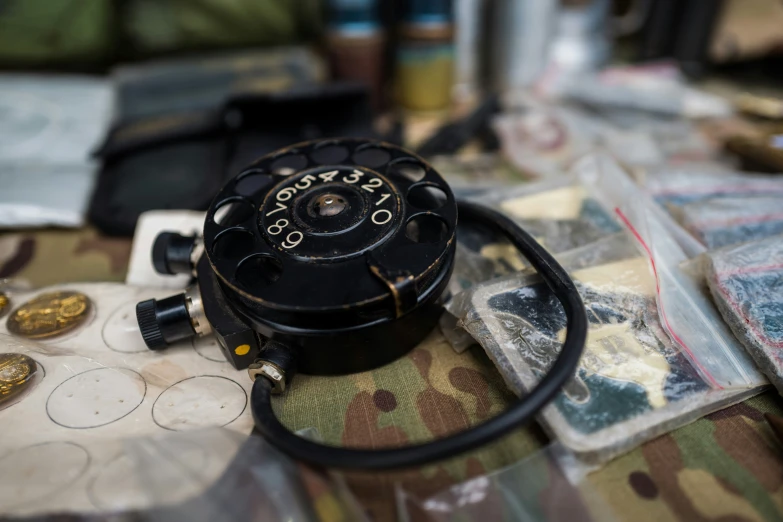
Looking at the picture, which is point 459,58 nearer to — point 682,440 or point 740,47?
point 740,47

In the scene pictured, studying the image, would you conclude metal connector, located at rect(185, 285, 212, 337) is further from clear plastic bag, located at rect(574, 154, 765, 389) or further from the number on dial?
clear plastic bag, located at rect(574, 154, 765, 389)

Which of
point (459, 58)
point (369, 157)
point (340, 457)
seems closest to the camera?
point (340, 457)

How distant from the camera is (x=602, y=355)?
45 cm

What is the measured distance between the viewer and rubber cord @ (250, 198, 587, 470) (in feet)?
1.13

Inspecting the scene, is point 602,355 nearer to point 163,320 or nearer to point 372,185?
point 372,185

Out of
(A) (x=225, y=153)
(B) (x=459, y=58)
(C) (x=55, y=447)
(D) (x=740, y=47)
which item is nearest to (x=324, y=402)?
(C) (x=55, y=447)

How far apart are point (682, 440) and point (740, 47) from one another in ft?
2.93

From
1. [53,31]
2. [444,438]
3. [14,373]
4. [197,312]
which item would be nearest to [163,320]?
[197,312]

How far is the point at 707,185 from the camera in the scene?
654mm

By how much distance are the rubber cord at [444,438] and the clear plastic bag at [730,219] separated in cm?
23

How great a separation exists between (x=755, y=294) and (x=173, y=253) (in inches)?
20.8

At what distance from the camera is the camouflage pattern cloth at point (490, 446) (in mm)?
392

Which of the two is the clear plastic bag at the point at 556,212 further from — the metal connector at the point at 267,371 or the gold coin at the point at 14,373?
the gold coin at the point at 14,373

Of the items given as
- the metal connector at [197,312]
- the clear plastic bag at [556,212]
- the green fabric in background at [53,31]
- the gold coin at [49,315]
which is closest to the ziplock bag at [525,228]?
the clear plastic bag at [556,212]
